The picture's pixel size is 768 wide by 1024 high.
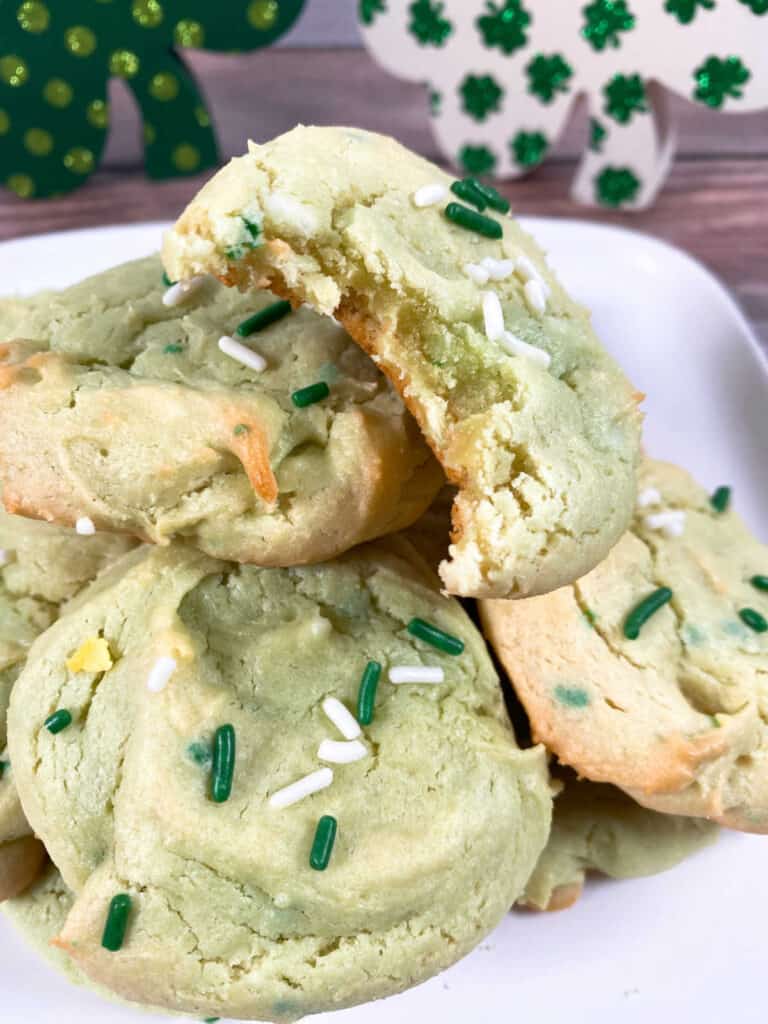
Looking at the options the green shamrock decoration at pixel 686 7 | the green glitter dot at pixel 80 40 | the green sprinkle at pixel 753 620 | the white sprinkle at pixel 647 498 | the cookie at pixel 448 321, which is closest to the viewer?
the cookie at pixel 448 321

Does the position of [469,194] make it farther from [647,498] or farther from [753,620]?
[753,620]

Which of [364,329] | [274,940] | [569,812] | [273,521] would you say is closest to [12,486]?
[273,521]

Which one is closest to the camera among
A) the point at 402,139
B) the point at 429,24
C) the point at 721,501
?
the point at 721,501

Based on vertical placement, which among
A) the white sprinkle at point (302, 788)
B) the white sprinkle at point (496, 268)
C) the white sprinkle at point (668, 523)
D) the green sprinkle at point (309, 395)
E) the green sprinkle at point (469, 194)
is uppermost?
the green sprinkle at point (469, 194)

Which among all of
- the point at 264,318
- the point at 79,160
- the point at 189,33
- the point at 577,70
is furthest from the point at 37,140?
the point at 264,318

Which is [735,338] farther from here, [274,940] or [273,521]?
[274,940]

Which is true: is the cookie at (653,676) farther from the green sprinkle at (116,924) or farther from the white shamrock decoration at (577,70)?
the white shamrock decoration at (577,70)

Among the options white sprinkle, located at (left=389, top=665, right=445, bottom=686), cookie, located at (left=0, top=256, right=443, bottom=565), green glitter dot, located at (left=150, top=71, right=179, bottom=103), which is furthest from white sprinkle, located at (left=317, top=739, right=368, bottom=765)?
green glitter dot, located at (left=150, top=71, right=179, bottom=103)

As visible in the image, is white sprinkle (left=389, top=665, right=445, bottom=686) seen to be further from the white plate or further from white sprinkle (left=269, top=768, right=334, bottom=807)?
the white plate

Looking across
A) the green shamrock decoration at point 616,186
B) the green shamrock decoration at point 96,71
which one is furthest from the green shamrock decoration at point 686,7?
the green shamrock decoration at point 96,71
